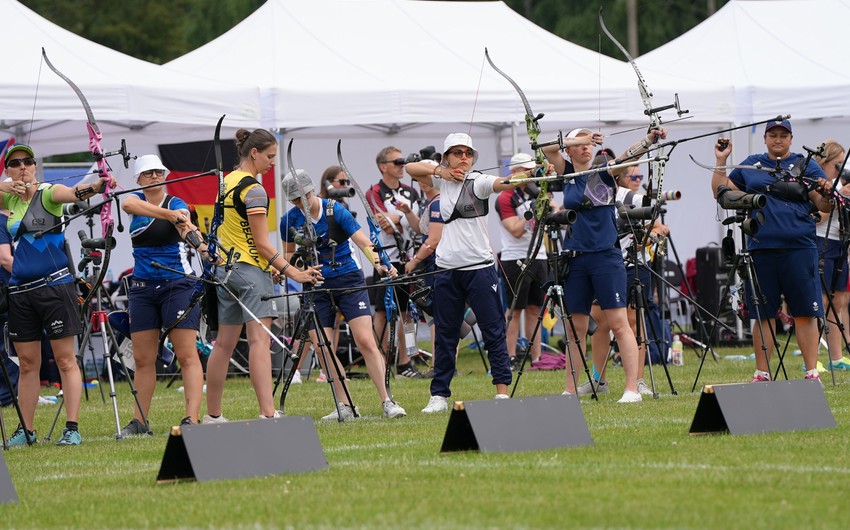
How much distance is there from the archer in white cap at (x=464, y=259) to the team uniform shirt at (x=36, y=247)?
2.46m

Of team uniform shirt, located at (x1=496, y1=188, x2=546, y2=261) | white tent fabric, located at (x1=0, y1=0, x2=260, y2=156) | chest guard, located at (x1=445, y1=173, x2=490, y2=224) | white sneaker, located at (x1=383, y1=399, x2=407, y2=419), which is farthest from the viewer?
team uniform shirt, located at (x1=496, y1=188, x2=546, y2=261)

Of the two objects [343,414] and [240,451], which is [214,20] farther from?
[240,451]

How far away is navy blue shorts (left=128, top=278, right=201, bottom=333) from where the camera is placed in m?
8.54

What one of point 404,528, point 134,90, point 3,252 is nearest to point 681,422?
point 404,528

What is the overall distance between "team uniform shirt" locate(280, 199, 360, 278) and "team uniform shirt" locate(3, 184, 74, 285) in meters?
1.67

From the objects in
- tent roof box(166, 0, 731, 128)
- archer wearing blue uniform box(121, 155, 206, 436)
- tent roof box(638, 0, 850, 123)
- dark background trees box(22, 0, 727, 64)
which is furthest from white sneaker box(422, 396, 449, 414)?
dark background trees box(22, 0, 727, 64)

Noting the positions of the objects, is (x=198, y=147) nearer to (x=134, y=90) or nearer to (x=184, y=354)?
(x=134, y=90)

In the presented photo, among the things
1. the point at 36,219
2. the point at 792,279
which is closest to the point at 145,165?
the point at 36,219

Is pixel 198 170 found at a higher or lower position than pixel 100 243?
lower

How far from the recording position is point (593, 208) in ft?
30.4

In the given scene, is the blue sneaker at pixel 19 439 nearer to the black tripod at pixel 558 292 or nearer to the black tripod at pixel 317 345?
the black tripod at pixel 317 345

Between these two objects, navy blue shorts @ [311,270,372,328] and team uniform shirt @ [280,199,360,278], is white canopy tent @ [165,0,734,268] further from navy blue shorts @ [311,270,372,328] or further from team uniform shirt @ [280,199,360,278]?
navy blue shorts @ [311,270,372,328]

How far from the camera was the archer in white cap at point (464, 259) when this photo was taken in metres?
8.93

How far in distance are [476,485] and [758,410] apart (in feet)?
7.26
